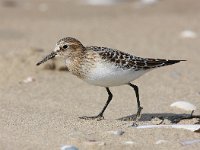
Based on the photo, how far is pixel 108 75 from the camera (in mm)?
7035

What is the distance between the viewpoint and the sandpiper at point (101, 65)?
7051 mm

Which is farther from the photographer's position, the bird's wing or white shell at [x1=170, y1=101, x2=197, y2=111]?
white shell at [x1=170, y1=101, x2=197, y2=111]

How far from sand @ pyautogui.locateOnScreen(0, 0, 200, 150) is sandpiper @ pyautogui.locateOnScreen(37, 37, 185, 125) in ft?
1.51

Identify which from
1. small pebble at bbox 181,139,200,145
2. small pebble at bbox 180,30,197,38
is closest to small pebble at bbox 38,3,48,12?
small pebble at bbox 180,30,197,38

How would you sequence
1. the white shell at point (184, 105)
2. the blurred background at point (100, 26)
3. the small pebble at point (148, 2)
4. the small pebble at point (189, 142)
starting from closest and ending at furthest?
1. the small pebble at point (189, 142)
2. the white shell at point (184, 105)
3. the blurred background at point (100, 26)
4. the small pebble at point (148, 2)

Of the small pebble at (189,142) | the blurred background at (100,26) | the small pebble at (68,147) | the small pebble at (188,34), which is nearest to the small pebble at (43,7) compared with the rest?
the blurred background at (100,26)

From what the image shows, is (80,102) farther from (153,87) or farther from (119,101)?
(153,87)

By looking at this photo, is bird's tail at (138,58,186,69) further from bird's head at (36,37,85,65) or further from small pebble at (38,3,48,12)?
small pebble at (38,3,48,12)

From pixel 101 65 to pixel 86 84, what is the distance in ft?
8.44

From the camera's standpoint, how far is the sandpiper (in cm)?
705

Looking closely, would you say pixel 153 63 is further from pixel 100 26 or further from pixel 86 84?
pixel 100 26

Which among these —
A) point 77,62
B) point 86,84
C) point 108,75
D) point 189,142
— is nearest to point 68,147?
point 189,142

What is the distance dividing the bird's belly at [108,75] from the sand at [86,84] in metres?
0.44

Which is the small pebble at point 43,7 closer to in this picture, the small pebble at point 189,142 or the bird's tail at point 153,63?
the bird's tail at point 153,63
